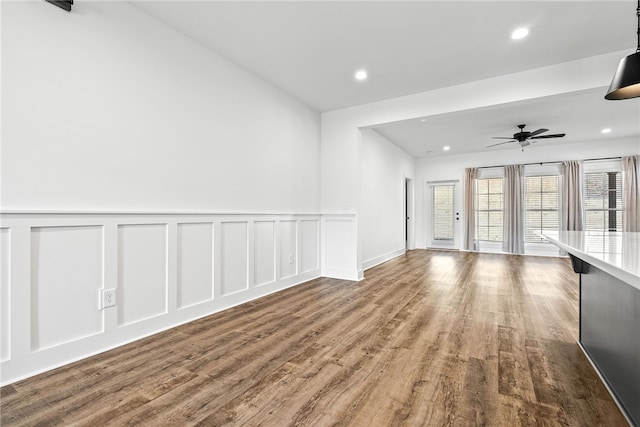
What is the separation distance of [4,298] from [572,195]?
935 centimetres

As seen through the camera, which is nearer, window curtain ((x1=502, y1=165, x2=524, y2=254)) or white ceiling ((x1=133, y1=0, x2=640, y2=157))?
white ceiling ((x1=133, y1=0, x2=640, y2=157))

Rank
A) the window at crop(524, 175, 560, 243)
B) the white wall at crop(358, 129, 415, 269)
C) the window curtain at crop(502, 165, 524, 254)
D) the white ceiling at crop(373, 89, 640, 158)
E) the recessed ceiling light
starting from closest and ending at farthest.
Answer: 1. the recessed ceiling light
2. the white ceiling at crop(373, 89, 640, 158)
3. the white wall at crop(358, 129, 415, 269)
4. the window at crop(524, 175, 560, 243)
5. the window curtain at crop(502, 165, 524, 254)

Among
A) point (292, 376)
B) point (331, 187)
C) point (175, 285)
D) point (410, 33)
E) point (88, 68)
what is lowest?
point (292, 376)

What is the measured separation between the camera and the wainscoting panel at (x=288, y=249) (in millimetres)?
4016

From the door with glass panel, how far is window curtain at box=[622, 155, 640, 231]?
133 inches

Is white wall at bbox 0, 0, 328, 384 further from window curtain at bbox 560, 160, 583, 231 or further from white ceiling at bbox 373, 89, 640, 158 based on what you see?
window curtain at bbox 560, 160, 583, 231

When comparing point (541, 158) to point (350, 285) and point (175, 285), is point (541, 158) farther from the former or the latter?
point (175, 285)

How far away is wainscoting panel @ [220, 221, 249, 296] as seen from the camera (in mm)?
3164

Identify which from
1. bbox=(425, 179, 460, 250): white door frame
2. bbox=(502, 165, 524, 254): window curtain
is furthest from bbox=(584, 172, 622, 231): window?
bbox=(425, 179, 460, 250): white door frame

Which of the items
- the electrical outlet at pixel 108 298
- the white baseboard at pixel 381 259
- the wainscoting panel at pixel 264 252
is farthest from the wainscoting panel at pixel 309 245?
the electrical outlet at pixel 108 298

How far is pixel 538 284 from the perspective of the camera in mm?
4332

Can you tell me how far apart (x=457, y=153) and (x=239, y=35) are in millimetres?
7030

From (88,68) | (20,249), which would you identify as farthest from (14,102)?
(20,249)

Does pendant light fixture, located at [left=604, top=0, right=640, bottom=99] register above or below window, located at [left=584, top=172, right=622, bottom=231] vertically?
above
